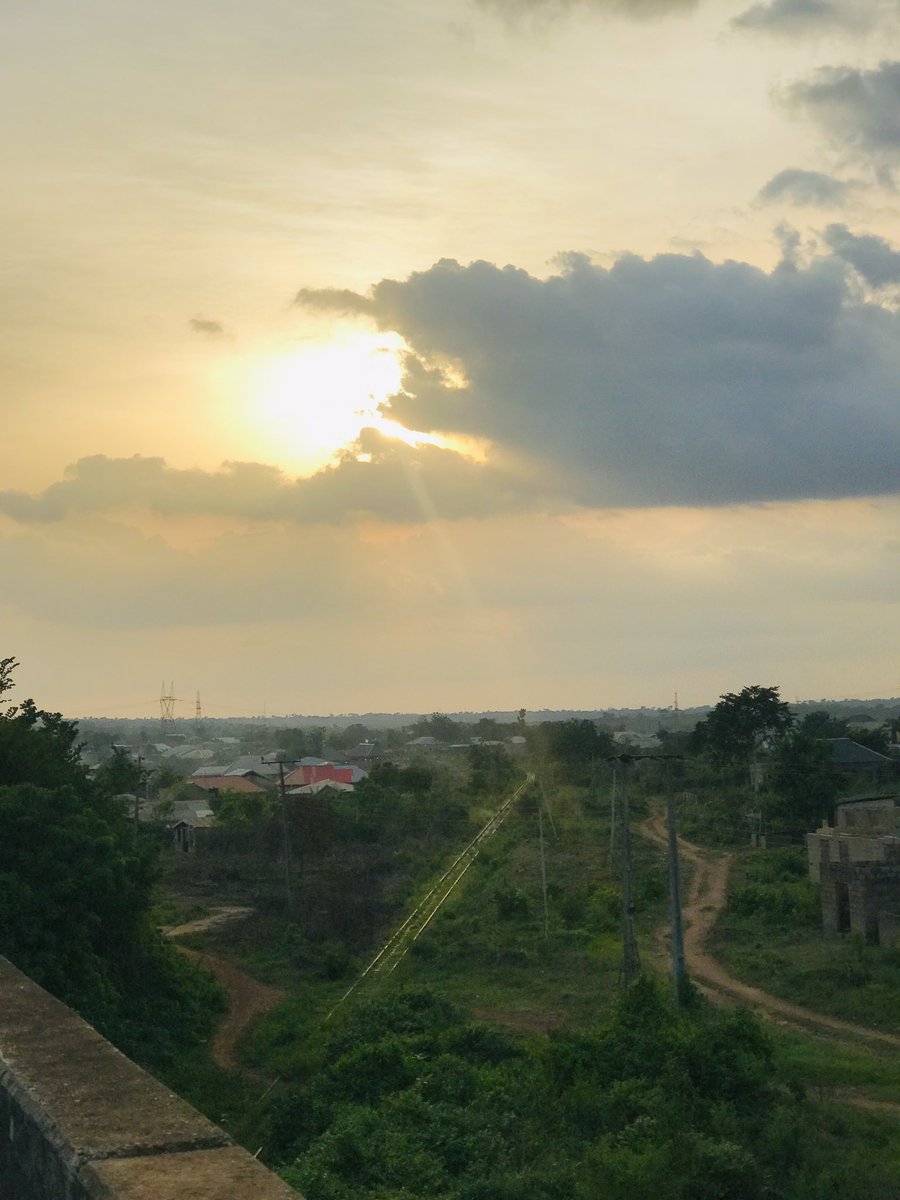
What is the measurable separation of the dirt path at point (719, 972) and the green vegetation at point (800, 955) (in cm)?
30

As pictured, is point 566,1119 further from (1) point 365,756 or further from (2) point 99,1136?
(1) point 365,756

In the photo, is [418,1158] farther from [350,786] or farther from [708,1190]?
[350,786]

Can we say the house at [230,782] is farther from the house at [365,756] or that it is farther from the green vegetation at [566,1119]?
the green vegetation at [566,1119]

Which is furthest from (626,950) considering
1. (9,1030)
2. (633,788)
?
(633,788)

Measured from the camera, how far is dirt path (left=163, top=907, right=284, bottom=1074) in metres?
22.2

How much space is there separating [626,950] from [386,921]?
1519 centimetres

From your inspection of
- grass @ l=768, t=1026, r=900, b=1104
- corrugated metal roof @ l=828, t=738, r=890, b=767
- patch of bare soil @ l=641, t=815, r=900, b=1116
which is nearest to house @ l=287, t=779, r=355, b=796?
corrugated metal roof @ l=828, t=738, r=890, b=767

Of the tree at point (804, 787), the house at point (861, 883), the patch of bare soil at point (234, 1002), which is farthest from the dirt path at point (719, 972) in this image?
the patch of bare soil at point (234, 1002)

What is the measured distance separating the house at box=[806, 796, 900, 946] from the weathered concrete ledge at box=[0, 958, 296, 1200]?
2493 centimetres

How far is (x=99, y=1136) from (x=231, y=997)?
2379cm

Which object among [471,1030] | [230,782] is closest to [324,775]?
[230,782]

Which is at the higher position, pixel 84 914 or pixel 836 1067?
pixel 84 914

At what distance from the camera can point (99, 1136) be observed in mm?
4199

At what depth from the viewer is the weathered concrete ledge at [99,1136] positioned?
3814mm
